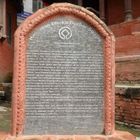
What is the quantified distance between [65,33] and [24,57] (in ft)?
2.29

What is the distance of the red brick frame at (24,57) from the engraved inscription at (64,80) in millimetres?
76

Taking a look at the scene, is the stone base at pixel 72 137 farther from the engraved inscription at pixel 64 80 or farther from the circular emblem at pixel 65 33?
the circular emblem at pixel 65 33

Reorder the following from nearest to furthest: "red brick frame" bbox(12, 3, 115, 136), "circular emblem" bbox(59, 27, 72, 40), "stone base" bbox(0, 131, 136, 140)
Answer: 1. "stone base" bbox(0, 131, 136, 140)
2. "red brick frame" bbox(12, 3, 115, 136)
3. "circular emblem" bbox(59, 27, 72, 40)

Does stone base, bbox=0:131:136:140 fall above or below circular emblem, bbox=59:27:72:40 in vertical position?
below

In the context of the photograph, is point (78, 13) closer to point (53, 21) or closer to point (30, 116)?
point (53, 21)

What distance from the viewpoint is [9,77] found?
15781 millimetres

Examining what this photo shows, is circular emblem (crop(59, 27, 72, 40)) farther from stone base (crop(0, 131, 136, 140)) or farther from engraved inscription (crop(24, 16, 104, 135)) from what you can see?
stone base (crop(0, 131, 136, 140))

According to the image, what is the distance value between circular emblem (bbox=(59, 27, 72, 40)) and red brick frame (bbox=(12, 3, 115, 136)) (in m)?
0.24

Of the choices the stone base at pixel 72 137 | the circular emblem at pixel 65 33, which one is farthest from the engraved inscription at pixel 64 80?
the stone base at pixel 72 137

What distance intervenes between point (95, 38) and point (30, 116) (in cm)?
148

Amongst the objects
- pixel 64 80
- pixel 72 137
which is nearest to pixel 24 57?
pixel 64 80

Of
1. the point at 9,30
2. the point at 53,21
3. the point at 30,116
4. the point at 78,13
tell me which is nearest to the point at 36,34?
the point at 53,21

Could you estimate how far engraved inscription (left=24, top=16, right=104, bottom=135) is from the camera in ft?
16.6

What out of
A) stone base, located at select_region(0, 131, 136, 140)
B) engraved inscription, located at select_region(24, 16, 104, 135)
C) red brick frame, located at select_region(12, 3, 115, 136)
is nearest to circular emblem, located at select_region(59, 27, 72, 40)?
engraved inscription, located at select_region(24, 16, 104, 135)
